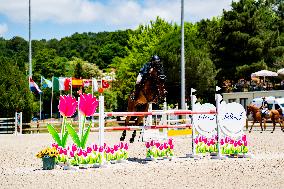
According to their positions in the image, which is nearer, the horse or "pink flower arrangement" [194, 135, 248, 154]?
"pink flower arrangement" [194, 135, 248, 154]

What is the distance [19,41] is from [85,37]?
1892cm

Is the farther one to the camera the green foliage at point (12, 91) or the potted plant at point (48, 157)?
the green foliage at point (12, 91)

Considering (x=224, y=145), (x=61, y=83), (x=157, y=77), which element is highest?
(x=61, y=83)

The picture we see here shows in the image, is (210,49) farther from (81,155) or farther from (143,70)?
(81,155)

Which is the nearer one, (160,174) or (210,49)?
(160,174)

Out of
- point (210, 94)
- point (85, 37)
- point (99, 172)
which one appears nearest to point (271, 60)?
point (210, 94)

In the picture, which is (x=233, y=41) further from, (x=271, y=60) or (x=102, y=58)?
(x=102, y=58)

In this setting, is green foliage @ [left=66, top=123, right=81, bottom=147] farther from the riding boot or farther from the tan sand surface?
the riding boot

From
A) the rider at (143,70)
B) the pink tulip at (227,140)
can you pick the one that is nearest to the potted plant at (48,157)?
the pink tulip at (227,140)

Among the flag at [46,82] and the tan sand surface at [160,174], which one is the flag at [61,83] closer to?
the flag at [46,82]

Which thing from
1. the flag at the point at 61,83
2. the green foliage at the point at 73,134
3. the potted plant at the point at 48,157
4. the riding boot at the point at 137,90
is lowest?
the potted plant at the point at 48,157

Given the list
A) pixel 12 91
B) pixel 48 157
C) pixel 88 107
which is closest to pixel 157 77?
pixel 88 107

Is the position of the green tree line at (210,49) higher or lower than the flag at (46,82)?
higher

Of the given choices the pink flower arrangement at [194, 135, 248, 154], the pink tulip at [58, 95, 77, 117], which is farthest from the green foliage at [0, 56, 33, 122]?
the pink tulip at [58, 95, 77, 117]
